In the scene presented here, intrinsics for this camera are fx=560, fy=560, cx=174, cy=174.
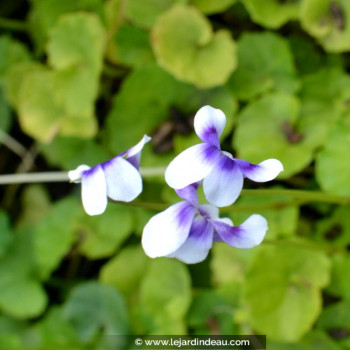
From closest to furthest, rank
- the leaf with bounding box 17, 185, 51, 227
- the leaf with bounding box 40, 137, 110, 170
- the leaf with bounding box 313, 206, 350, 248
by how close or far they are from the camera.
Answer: the leaf with bounding box 313, 206, 350, 248 < the leaf with bounding box 40, 137, 110, 170 < the leaf with bounding box 17, 185, 51, 227

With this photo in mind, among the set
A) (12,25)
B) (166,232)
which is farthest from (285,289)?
(12,25)

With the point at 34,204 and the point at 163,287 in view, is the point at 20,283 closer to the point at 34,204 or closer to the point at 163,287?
the point at 34,204

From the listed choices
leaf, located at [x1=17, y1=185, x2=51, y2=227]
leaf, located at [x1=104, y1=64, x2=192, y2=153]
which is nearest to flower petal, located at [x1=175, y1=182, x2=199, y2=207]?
leaf, located at [x1=104, y1=64, x2=192, y2=153]

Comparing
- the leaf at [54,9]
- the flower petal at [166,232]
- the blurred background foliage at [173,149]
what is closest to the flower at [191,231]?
the flower petal at [166,232]

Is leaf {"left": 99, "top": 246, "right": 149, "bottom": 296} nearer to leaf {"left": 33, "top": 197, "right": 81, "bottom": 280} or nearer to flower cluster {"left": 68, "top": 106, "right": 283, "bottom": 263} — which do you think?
leaf {"left": 33, "top": 197, "right": 81, "bottom": 280}

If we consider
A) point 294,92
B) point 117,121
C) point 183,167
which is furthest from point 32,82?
point 183,167

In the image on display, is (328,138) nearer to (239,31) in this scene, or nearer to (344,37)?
(344,37)
